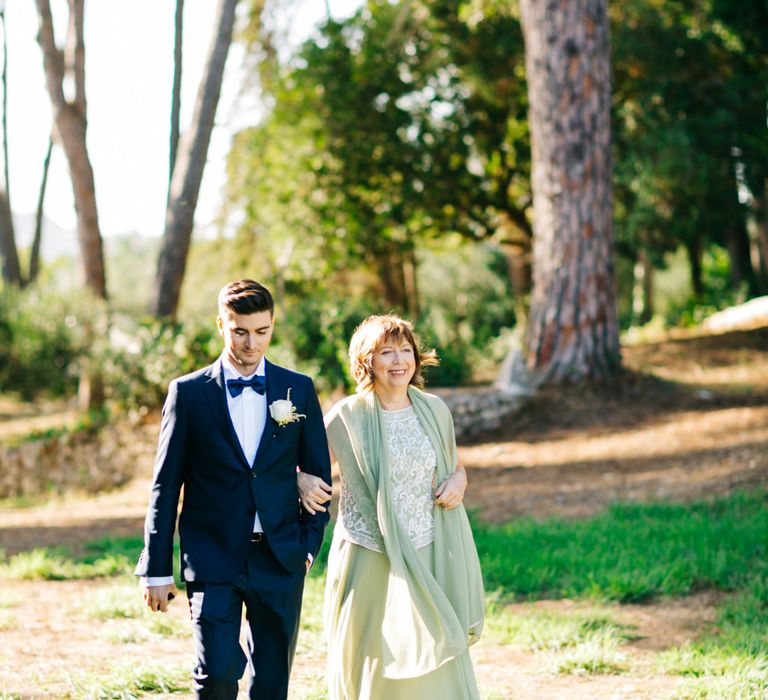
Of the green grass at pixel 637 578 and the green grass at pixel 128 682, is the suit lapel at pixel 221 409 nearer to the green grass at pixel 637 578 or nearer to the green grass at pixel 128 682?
the green grass at pixel 128 682

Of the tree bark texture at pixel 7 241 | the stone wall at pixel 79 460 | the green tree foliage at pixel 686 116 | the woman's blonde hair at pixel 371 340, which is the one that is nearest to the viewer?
the woman's blonde hair at pixel 371 340

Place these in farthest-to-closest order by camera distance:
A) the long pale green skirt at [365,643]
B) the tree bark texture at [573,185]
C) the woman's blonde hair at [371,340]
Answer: the tree bark texture at [573,185]
the woman's blonde hair at [371,340]
the long pale green skirt at [365,643]

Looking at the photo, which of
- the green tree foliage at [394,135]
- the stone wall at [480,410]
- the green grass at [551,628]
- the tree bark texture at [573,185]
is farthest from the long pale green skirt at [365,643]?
the green tree foliage at [394,135]

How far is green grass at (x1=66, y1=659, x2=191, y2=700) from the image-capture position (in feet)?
13.3

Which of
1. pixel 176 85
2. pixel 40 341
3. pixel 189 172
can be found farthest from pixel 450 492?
pixel 176 85

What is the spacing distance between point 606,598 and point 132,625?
2.74 metres

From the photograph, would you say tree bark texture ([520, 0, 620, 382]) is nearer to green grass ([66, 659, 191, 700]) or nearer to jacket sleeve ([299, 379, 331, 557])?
green grass ([66, 659, 191, 700])

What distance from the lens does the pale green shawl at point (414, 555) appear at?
3.21m

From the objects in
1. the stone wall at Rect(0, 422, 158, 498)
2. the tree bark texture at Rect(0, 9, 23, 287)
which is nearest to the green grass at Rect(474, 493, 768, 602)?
the stone wall at Rect(0, 422, 158, 498)

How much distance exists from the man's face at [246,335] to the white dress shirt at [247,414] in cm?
6

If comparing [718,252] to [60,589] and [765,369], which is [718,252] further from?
[60,589]

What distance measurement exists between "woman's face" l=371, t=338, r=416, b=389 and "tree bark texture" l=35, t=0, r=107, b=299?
38.2 feet

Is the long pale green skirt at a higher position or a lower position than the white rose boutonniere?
lower

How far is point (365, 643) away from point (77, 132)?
12.4 metres
